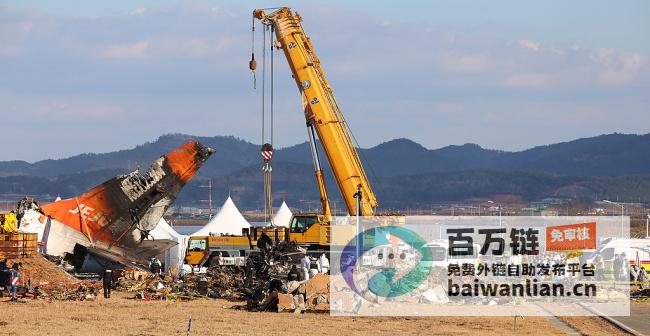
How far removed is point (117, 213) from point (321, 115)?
10.9 m

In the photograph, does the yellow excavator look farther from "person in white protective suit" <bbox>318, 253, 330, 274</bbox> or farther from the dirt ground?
the dirt ground

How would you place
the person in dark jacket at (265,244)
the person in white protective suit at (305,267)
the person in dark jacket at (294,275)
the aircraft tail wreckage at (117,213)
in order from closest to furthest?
the person in dark jacket at (294,275) → the person in white protective suit at (305,267) → the person in dark jacket at (265,244) → the aircraft tail wreckage at (117,213)

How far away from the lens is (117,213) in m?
55.6

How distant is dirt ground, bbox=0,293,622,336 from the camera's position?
30.7 metres

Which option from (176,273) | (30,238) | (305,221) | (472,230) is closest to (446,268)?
(472,230)

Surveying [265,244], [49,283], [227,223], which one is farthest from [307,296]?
[227,223]

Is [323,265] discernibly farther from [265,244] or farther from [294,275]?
[294,275]

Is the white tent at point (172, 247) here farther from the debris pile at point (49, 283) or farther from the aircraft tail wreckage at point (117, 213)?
the debris pile at point (49, 283)

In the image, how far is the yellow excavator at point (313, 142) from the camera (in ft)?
173

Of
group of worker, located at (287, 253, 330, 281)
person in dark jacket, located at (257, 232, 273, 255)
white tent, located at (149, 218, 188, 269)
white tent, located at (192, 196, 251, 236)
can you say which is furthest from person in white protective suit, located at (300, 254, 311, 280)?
white tent, located at (192, 196, 251, 236)

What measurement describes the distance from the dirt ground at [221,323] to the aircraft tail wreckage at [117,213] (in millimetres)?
14835

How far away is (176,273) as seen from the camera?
167 feet

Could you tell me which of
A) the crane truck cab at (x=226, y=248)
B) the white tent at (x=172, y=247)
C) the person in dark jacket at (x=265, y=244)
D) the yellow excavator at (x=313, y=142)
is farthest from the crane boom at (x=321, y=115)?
the white tent at (x=172, y=247)

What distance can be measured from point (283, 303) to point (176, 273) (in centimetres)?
1492
